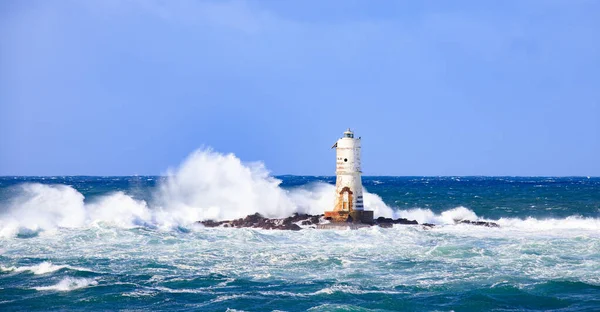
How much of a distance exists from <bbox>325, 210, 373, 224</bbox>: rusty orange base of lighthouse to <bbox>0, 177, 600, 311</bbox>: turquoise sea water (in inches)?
53.0

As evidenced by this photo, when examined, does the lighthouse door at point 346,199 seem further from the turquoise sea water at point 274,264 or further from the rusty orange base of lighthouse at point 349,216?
the turquoise sea water at point 274,264

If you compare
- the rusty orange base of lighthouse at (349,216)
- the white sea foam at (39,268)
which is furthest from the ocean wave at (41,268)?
the rusty orange base of lighthouse at (349,216)

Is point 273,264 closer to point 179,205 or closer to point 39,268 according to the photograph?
point 39,268

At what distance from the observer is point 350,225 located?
27328mm

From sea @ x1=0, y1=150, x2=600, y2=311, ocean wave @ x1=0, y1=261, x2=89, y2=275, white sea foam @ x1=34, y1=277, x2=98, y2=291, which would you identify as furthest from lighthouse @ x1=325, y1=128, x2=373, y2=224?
white sea foam @ x1=34, y1=277, x2=98, y2=291

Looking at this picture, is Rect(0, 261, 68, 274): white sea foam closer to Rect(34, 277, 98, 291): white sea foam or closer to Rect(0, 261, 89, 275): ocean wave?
Rect(0, 261, 89, 275): ocean wave

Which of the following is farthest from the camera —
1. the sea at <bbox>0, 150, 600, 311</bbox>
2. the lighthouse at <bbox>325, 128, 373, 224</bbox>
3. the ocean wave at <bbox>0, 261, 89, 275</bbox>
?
the lighthouse at <bbox>325, 128, 373, 224</bbox>

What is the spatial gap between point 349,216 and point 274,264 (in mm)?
8701

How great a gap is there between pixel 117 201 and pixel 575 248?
17689 mm

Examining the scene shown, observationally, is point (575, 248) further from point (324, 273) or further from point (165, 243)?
point (165, 243)

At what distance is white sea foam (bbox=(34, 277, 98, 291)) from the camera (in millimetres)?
15922

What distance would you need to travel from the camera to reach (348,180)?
27.4m

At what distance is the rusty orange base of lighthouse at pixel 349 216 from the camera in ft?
90.4

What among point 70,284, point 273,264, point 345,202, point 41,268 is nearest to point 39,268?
point 41,268
